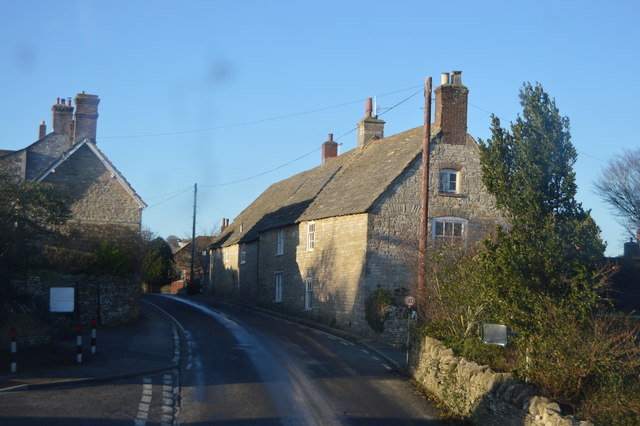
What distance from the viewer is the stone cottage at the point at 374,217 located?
27.6 m

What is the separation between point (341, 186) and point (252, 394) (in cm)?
2036

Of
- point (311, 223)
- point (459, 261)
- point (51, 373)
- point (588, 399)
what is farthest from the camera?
point (311, 223)

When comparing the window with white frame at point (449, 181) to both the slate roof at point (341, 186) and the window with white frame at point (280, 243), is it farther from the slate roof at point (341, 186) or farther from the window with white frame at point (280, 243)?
the window with white frame at point (280, 243)

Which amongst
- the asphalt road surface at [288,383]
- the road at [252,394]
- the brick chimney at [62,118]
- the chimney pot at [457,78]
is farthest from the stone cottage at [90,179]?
the chimney pot at [457,78]

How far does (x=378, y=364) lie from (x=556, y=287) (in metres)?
8.46

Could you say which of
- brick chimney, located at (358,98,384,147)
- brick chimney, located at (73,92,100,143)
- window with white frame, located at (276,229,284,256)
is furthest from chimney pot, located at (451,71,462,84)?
brick chimney, located at (73,92,100,143)

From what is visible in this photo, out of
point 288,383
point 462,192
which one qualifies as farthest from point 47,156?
point 288,383

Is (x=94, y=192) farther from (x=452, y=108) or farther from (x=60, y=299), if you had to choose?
(x=452, y=108)

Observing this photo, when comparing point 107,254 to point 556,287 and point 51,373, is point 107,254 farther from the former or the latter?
point 556,287

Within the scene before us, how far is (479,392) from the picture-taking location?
12500mm

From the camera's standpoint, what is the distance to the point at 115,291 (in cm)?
2677

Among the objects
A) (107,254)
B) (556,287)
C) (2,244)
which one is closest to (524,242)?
(556,287)

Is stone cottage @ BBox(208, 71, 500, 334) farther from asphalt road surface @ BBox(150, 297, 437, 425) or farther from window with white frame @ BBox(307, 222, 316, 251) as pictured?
asphalt road surface @ BBox(150, 297, 437, 425)

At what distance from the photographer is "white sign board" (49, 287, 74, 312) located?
686 inches
